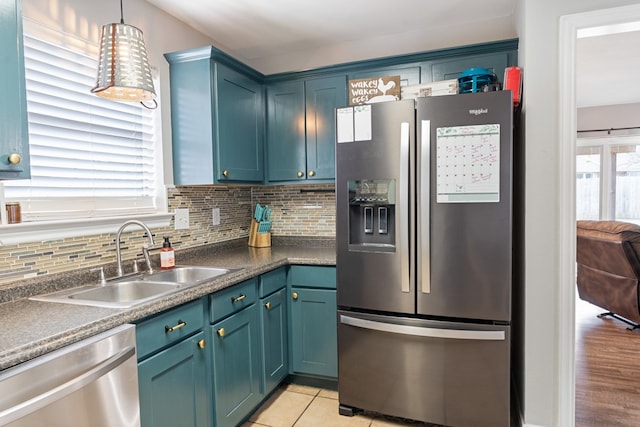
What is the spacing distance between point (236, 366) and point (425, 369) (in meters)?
1.00

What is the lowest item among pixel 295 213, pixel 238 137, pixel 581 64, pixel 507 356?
pixel 507 356

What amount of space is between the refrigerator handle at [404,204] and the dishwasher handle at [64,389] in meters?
1.30

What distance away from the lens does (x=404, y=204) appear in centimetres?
198

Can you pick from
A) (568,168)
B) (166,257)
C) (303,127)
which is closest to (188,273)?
(166,257)

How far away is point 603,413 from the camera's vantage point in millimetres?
2188

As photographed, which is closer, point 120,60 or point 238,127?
point 120,60

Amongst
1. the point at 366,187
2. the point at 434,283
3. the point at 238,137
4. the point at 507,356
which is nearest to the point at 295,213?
the point at 238,137

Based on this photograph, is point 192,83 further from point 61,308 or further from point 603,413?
point 603,413

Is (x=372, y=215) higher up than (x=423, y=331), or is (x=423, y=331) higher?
(x=372, y=215)

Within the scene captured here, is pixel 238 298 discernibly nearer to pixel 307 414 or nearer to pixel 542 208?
pixel 307 414

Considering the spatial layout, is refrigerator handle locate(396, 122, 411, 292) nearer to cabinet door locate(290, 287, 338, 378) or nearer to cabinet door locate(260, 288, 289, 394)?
cabinet door locate(290, 287, 338, 378)

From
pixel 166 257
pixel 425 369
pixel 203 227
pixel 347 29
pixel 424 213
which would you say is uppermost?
pixel 347 29

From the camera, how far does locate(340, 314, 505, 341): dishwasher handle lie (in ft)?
6.22

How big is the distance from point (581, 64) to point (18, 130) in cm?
434
